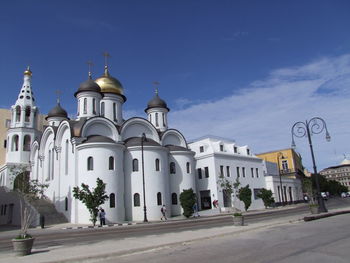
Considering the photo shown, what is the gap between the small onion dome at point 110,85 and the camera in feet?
139

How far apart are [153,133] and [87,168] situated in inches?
450

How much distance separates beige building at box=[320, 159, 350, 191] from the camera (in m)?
164

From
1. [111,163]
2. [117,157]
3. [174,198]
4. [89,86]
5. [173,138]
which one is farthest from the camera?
[173,138]

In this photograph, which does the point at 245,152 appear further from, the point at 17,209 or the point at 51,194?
the point at 17,209

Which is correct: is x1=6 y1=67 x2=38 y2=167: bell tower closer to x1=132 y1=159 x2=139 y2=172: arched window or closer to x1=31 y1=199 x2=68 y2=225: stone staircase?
x1=31 y1=199 x2=68 y2=225: stone staircase

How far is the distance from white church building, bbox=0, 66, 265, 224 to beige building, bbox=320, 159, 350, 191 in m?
136

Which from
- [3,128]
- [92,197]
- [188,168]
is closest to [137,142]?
[188,168]

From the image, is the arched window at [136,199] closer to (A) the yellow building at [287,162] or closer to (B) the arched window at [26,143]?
(B) the arched window at [26,143]

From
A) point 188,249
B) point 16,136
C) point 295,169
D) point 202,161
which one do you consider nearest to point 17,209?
point 16,136

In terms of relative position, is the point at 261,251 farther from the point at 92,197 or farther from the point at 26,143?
the point at 26,143

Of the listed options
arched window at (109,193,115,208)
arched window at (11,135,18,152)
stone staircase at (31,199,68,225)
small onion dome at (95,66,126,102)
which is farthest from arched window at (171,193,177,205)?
arched window at (11,135,18,152)

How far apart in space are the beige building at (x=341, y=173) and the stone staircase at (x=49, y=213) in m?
159

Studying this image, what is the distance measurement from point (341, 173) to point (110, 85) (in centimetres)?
15822

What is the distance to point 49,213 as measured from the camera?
3297 cm
